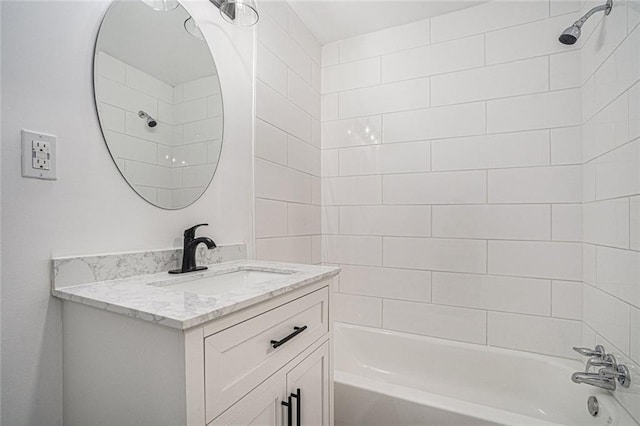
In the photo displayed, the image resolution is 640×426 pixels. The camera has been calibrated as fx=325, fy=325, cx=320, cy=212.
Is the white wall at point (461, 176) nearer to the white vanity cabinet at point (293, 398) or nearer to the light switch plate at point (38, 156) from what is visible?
the white vanity cabinet at point (293, 398)

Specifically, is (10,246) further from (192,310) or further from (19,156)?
(192,310)

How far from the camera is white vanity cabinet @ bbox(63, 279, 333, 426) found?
25.6 inches

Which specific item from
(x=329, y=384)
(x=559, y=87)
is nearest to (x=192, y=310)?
(x=329, y=384)

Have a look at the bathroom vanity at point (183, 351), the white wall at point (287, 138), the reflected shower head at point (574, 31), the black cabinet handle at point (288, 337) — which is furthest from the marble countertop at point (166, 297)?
the reflected shower head at point (574, 31)

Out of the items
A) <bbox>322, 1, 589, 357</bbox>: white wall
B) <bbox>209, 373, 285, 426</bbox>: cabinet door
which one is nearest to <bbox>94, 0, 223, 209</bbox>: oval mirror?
<bbox>209, 373, 285, 426</bbox>: cabinet door

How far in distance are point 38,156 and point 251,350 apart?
28.6 inches

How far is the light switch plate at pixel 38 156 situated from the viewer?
2.62 feet

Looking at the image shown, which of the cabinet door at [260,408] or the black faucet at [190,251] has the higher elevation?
the black faucet at [190,251]

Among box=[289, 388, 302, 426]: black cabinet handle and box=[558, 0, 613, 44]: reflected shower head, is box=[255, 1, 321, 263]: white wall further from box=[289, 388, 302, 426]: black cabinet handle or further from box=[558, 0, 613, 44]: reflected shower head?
box=[558, 0, 613, 44]: reflected shower head

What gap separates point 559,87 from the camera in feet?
5.45

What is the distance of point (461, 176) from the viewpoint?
1876mm

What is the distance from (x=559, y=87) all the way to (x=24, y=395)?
241cm

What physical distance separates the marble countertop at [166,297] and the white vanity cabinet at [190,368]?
0.10 feet

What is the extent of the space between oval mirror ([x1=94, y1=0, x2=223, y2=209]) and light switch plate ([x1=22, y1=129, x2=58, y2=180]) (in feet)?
0.54
